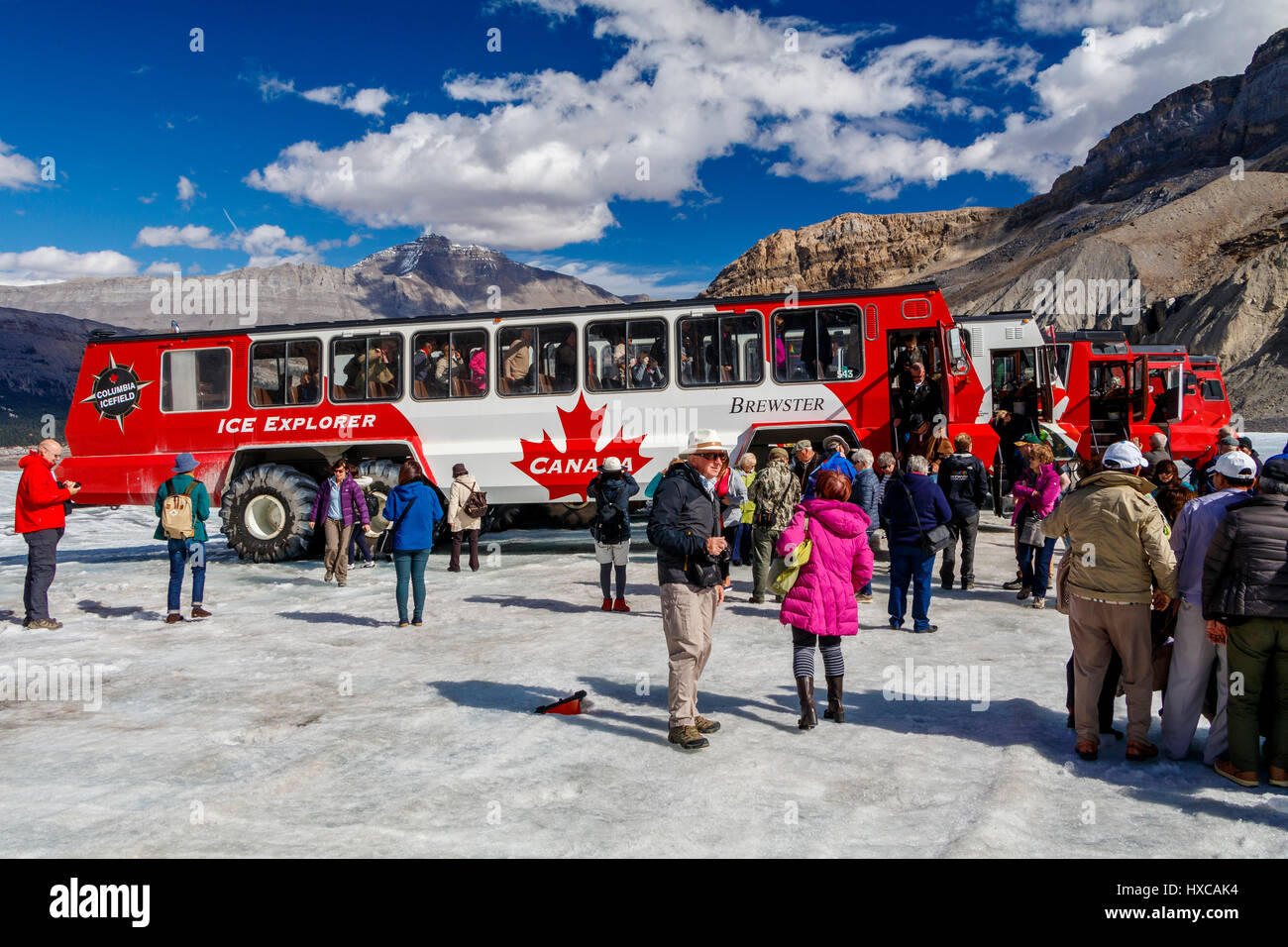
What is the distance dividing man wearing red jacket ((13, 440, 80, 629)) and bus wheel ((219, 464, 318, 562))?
173 inches

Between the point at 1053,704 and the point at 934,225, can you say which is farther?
the point at 934,225

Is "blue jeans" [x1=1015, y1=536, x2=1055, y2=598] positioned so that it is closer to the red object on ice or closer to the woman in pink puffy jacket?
the woman in pink puffy jacket

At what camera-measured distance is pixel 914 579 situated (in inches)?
352

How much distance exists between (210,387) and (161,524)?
504 cm

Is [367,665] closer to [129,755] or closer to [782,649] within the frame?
[129,755]

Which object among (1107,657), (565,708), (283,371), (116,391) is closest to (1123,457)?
(1107,657)

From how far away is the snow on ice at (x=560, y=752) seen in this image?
459 cm

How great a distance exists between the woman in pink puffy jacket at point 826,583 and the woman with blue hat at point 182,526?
713 cm

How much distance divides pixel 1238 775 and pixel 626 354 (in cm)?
995

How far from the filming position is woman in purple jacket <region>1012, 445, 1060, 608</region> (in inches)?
383

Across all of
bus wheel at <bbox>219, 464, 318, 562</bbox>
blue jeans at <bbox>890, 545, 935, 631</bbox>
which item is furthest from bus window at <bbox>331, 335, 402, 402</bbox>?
blue jeans at <bbox>890, 545, 935, 631</bbox>

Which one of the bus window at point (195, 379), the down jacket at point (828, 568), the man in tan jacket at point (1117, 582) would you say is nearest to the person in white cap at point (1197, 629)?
the man in tan jacket at point (1117, 582)
